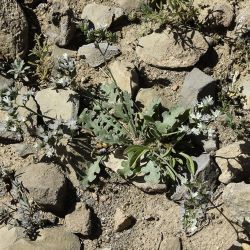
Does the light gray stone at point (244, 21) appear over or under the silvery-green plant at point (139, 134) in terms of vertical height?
over

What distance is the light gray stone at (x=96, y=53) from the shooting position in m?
6.02

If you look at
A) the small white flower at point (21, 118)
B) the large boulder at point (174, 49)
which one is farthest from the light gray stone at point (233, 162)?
the small white flower at point (21, 118)

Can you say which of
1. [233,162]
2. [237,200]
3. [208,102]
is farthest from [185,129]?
[237,200]

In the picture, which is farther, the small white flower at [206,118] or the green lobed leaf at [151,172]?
the green lobed leaf at [151,172]

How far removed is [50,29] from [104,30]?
747 millimetres

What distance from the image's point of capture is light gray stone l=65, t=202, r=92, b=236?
548 cm

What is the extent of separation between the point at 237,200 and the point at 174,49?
1744 mm

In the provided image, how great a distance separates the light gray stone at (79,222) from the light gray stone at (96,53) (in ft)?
5.39

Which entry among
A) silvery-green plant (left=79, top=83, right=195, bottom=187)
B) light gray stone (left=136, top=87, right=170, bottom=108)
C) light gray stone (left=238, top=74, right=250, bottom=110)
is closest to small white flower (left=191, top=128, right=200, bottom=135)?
silvery-green plant (left=79, top=83, right=195, bottom=187)

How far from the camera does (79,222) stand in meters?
5.49

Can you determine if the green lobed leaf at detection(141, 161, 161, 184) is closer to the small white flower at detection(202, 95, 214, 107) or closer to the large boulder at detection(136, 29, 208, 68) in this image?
the small white flower at detection(202, 95, 214, 107)

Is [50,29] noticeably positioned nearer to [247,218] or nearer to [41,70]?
[41,70]

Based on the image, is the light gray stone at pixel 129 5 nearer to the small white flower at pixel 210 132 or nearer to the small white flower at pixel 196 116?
the small white flower at pixel 196 116

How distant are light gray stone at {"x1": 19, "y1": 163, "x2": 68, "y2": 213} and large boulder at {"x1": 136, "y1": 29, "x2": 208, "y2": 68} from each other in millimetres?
1609
